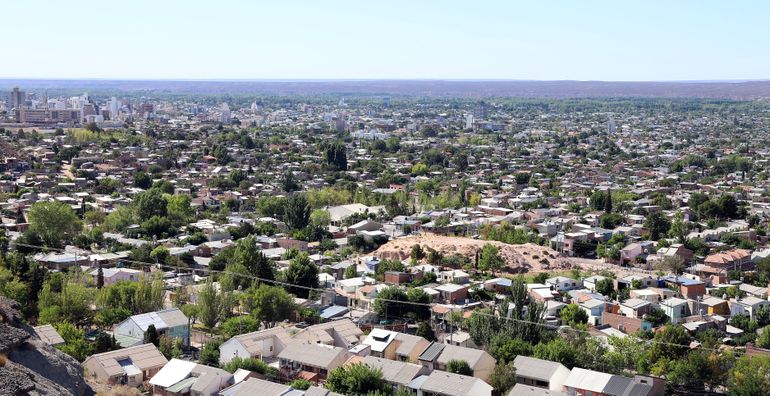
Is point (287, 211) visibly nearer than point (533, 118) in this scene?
Yes

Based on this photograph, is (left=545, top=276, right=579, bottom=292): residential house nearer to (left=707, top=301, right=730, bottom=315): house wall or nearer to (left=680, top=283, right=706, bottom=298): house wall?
(left=680, top=283, right=706, bottom=298): house wall

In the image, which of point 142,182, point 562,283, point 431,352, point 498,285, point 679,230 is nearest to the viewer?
point 431,352

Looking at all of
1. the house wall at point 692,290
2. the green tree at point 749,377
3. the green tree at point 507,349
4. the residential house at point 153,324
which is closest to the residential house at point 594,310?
the house wall at point 692,290

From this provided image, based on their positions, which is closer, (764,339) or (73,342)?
(73,342)

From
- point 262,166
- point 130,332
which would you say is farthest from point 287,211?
point 262,166

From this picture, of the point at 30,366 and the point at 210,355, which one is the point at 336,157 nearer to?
the point at 210,355

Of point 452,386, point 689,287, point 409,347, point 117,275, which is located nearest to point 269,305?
point 409,347

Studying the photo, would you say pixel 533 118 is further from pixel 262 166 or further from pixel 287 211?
pixel 287 211

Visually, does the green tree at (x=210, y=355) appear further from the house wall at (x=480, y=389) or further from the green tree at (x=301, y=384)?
the house wall at (x=480, y=389)
